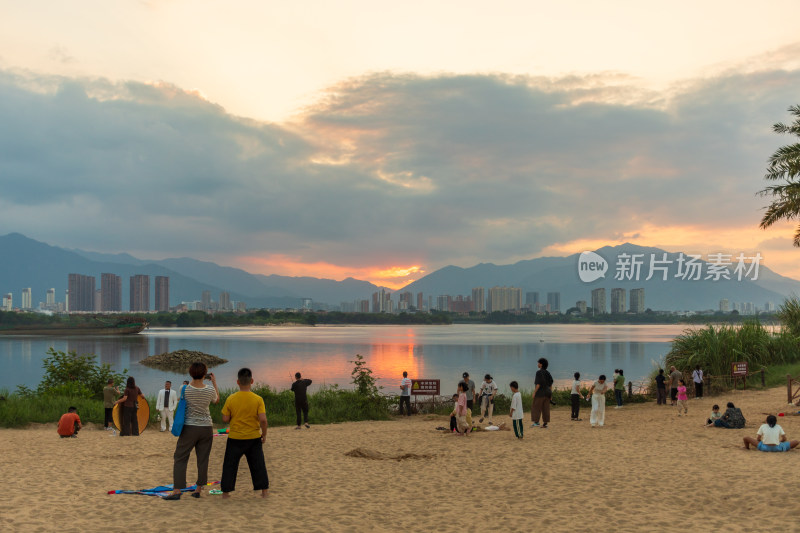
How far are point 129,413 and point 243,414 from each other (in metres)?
11.1

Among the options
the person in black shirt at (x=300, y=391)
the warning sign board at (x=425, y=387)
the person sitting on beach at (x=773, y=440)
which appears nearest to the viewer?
the person sitting on beach at (x=773, y=440)

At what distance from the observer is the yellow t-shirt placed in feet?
29.5

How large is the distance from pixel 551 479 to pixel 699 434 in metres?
7.96

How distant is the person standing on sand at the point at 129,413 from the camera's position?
18.0 meters

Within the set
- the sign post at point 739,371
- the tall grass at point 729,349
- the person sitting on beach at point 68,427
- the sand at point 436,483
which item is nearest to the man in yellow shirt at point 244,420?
the sand at point 436,483

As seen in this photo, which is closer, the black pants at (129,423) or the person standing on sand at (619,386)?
the black pants at (129,423)

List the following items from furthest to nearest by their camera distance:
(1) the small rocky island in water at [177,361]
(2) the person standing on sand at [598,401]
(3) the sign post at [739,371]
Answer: (1) the small rocky island in water at [177,361]
(3) the sign post at [739,371]
(2) the person standing on sand at [598,401]

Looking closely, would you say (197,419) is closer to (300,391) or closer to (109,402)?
(300,391)

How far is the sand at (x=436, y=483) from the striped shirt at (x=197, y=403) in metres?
1.34

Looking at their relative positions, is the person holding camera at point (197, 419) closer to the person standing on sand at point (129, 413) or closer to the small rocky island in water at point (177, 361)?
the person standing on sand at point (129, 413)

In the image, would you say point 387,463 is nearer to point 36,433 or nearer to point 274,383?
point 36,433

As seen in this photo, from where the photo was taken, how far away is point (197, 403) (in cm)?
898

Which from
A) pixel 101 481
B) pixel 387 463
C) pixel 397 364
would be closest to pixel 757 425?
pixel 387 463

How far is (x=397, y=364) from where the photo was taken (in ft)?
205
